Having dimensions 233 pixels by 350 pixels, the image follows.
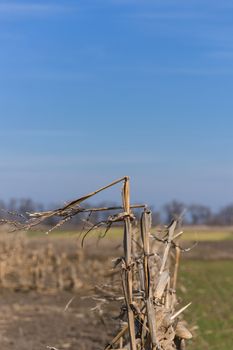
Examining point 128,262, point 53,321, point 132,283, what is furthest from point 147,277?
point 53,321

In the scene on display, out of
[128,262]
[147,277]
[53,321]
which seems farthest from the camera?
[53,321]

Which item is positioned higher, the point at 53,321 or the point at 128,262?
the point at 128,262

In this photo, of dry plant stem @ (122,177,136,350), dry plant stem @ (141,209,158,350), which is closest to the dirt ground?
dry plant stem @ (141,209,158,350)

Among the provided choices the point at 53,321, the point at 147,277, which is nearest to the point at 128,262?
the point at 147,277

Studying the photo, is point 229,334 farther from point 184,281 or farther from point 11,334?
point 184,281

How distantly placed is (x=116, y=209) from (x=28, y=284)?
65.4ft

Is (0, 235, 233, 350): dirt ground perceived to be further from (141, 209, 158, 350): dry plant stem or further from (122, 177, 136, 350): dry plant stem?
(122, 177, 136, 350): dry plant stem

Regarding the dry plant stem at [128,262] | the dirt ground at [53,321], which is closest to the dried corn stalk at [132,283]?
the dry plant stem at [128,262]

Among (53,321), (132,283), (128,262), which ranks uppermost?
(128,262)

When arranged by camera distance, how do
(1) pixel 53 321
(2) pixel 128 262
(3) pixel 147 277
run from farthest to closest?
(1) pixel 53 321
(3) pixel 147 277
(2) pixel 128 262

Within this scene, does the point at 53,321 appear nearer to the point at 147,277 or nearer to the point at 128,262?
the point at 147,277

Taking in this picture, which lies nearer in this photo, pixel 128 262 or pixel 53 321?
pixel 128 262

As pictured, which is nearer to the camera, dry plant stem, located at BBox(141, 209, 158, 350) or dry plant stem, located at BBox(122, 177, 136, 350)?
dry plant stem, located at BBox(122, 177, 136, 350)

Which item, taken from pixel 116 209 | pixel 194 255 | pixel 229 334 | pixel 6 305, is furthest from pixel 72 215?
pixel 194 255
